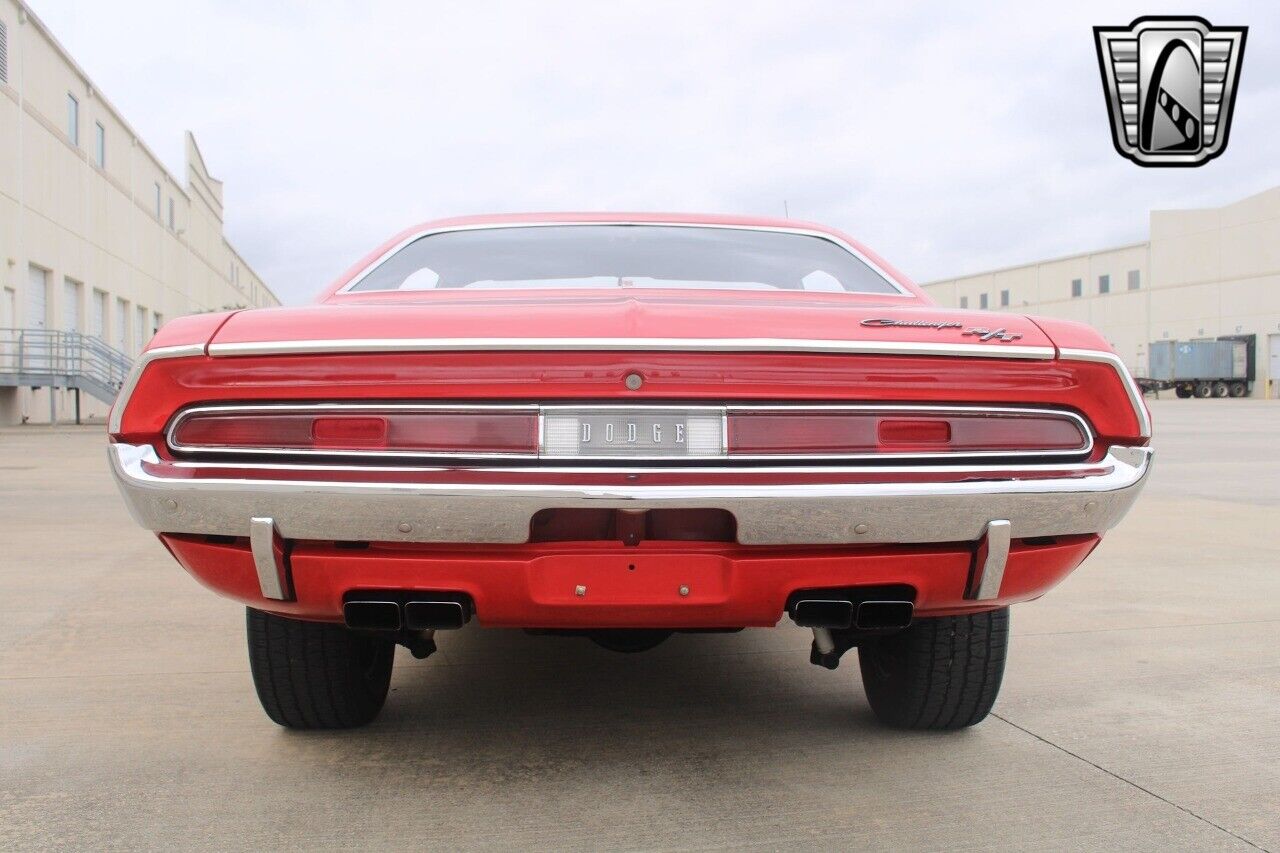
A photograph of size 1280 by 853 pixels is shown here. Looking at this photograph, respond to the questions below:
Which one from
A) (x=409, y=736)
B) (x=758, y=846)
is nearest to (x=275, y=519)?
(x=409, y=736)

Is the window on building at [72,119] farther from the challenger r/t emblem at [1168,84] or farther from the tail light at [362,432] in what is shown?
the tail light at [362,432]

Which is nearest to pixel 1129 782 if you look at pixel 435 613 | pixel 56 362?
pixel 435 613

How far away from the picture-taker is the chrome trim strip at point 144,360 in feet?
6.75

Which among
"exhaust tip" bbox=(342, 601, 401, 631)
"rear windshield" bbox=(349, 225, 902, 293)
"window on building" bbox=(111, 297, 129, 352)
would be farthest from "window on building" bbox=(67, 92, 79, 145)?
"exhaust tip" bbox=(342, 601, 401, 631)

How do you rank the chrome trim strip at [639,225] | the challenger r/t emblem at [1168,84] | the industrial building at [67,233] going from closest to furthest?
the chrome trim strip at [639,225] < the challenger r/t emblem at [1168,84] < the industrial building at [67,233]

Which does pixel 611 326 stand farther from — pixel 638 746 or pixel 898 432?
pixel 638 746

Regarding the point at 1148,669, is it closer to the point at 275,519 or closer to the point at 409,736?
the point at 409,736

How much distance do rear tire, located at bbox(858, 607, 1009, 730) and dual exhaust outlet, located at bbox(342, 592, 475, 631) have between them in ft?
3.62

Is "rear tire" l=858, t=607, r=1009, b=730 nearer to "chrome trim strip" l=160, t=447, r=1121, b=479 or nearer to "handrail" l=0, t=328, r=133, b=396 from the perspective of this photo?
"chrome trim strip" l=160, t=447, r=1121, b=479

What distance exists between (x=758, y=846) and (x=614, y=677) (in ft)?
4.06

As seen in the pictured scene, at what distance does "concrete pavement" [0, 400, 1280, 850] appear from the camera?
84.5 inches

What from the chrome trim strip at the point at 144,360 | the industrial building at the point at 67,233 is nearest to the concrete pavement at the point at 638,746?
the chrome trim strip at the point at 144,360

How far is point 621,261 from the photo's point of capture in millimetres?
3219

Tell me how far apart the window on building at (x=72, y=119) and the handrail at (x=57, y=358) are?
193 inches
